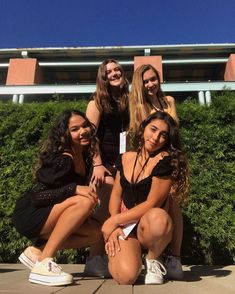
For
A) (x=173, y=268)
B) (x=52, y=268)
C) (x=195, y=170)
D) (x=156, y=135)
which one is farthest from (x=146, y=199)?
(x=195, y=170)

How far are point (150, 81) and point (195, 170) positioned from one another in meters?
1.74

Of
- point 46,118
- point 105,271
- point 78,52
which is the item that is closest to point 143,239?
point 105,271

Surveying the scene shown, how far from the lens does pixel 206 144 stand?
5.00 m

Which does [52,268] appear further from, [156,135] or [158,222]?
[156,135]

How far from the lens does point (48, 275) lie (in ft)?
8.81

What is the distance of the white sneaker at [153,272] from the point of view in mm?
2783

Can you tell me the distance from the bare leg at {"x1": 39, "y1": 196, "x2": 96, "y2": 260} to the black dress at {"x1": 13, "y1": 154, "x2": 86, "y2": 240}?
0.19 ft

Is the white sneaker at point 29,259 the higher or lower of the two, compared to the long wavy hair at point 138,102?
lower

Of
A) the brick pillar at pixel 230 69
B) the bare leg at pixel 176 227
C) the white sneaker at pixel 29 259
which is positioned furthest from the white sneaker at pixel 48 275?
the brick pillar at pixel 230 69

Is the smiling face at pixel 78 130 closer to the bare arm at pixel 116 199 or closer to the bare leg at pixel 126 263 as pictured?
the bare arm at pixel 116 199

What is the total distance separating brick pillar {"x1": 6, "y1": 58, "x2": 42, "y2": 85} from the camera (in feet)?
85.9

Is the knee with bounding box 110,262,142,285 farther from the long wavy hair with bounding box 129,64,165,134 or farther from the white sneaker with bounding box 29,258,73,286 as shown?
the long wavy hair with bounding box 129,64,165,134

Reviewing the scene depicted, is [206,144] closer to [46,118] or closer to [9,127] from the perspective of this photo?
[46,118]

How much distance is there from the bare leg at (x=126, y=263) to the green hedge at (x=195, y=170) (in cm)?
198
